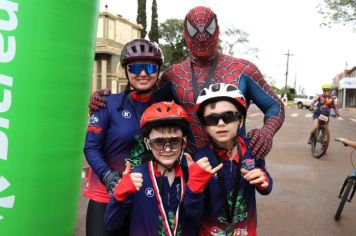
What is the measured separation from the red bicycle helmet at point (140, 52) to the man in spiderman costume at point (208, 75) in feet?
0.66

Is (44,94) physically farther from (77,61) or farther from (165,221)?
(165,221)

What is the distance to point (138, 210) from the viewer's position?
2.19 meters

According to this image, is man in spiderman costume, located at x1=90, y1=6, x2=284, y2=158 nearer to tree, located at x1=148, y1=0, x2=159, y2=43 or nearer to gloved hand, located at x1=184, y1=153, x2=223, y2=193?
gloved hand, located at x1=184, y1=153, x2=223, y2=193

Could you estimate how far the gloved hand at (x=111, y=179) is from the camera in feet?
7.29

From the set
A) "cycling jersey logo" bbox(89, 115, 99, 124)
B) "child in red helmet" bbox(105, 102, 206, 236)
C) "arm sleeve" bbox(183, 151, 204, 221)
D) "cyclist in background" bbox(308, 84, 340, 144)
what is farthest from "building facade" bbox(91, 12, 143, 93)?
"arm sleeve" bbox(183, 151, 204, 221)

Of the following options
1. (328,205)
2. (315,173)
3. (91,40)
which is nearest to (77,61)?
(91,40)

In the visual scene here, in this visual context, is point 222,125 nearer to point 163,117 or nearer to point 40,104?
point 163,117

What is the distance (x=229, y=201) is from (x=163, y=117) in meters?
Result: 0.59

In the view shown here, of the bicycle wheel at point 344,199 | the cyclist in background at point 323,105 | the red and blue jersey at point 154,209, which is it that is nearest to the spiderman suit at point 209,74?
the red and blue jersey at point 154,209

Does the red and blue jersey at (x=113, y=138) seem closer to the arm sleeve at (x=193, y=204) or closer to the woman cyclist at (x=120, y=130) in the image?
the woman cyclist at (x=120, y=130)

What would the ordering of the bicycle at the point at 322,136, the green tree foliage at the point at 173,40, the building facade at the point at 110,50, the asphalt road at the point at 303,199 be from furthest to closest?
1. the green tree foliage at the point at 173,40
2. the building facade at the point at 110,50
3. the bicycle at the point at 322,136
4. the asphalt road at the point at 303,199

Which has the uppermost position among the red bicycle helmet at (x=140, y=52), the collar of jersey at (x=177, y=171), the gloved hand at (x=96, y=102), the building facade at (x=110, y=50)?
the building facade at (x=110, y=50)

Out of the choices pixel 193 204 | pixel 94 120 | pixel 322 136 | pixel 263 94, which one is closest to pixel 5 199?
pixel 94 120

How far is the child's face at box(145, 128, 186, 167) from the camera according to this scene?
2.19 metres
